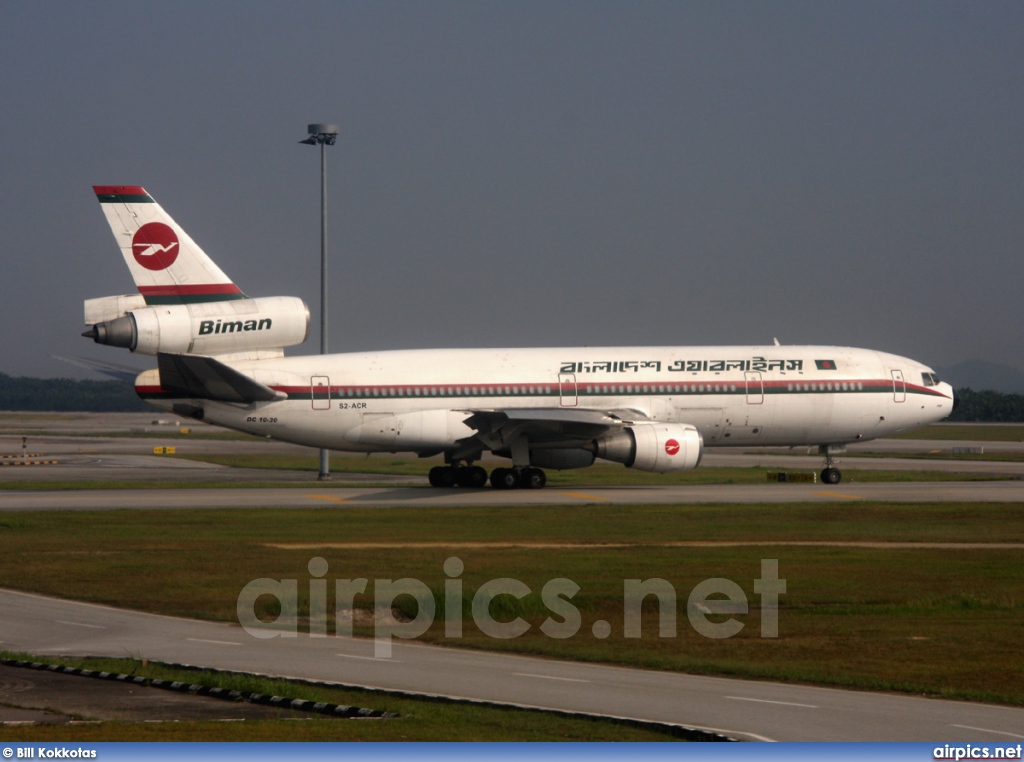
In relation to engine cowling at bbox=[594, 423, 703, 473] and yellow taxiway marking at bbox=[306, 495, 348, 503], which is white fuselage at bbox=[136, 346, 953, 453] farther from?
yellow taxiway marking at bbox=[306, 495, 348, 503]

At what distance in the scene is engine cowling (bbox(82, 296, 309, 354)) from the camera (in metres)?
35.1

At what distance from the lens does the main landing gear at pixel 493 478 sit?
130 ft

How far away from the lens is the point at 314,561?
22.8 metres

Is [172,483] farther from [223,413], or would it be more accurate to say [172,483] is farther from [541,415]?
[541,415]

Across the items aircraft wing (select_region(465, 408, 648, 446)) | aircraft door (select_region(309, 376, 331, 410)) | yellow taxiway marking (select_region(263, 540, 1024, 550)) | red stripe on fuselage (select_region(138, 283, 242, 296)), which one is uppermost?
red stripe on fuselage (select_region(138, 283, 242, 296))

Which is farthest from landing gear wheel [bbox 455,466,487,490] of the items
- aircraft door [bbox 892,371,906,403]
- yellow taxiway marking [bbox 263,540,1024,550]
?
aircraft door [bbox 892,371,906,403]

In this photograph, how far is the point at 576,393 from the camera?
38.7 meters

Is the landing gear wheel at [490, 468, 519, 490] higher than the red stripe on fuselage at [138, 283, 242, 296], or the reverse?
the red stripe on fuselage at [138, 283, 242, 296]

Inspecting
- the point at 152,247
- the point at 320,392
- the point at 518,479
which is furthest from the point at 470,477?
the point at 152,247

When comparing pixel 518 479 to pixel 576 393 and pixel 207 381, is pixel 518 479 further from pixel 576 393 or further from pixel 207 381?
pixel 207 381

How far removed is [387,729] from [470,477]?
29.6m

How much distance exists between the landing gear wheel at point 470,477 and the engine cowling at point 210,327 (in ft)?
23.7

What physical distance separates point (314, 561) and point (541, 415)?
14211 mm

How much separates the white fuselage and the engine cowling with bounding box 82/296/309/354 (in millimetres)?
937
